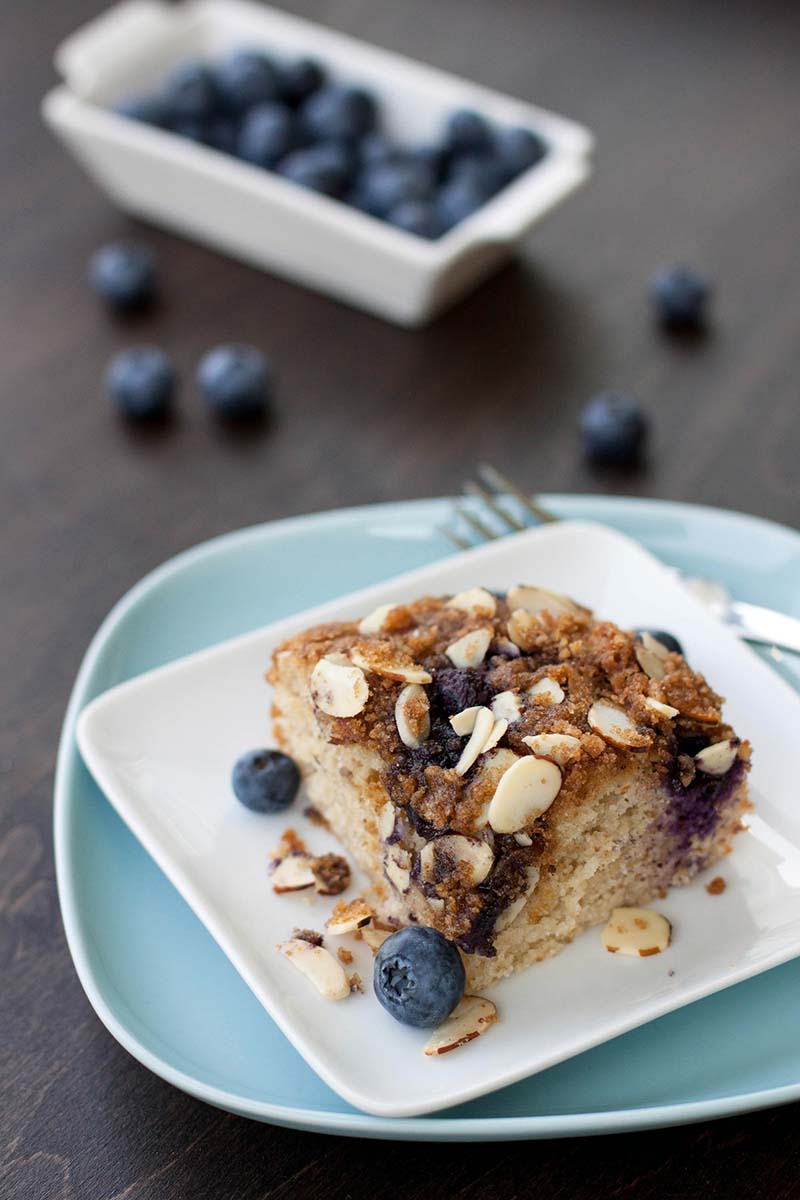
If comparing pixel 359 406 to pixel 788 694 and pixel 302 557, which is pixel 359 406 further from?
pixel 788 694

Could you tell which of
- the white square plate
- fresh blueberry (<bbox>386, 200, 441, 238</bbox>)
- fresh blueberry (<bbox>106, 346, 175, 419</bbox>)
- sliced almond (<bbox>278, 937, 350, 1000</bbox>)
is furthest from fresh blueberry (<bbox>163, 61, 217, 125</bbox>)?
sliced almond (<bbox>278, 937, 350, 1000</bbox>)

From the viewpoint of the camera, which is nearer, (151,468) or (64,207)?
(151,468)

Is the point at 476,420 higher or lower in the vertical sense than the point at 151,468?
higher

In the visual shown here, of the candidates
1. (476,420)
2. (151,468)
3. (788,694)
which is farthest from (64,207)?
(788,694)

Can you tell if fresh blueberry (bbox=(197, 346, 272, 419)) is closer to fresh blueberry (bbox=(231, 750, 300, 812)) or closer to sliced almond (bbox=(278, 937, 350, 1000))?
fresh blueberry (bbox=(231, 750, 300, 812))

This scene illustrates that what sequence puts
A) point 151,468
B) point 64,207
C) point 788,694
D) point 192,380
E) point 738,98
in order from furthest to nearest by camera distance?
point 738,98
point 64,207
point 192,380
point 151,468
point 788,694

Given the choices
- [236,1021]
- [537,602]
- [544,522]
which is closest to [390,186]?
[544,522]
